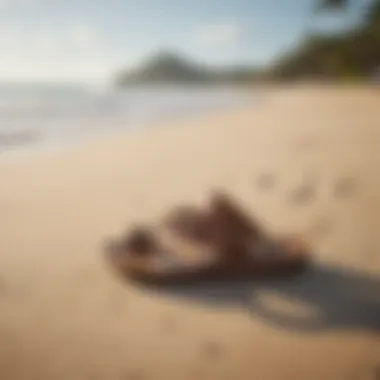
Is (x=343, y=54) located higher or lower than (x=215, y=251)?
higher

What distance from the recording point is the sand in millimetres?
1130

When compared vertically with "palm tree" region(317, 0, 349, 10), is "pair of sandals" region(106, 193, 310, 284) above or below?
below

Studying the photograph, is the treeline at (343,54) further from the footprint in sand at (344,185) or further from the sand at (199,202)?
the footprint in sand at (344,185)

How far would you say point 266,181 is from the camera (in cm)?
115

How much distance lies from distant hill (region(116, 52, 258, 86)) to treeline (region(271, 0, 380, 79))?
8 cm

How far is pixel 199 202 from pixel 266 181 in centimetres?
12

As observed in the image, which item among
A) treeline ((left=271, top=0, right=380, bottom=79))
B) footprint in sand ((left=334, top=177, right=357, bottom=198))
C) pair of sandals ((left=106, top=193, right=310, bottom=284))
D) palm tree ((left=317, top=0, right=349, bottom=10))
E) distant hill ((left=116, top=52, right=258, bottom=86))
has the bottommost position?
pair of sandals ((left=106, top=193, right=310, bottom=284))

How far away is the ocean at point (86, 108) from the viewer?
1.14 meters

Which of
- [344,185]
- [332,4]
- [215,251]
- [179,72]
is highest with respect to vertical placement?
[332,4]

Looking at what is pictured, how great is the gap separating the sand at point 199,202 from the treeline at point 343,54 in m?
0.03

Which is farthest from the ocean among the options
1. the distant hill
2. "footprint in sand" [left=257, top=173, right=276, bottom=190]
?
"footprint in sand" [left=257, top=173, right=276, bottom=190]

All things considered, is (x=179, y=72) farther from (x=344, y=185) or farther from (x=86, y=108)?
(x=344, y=185)

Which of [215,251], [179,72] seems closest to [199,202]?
[215,251]

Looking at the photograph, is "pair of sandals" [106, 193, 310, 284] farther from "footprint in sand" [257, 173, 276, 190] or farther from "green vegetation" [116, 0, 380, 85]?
"green vegetation" [116, 0, 380, 85]
